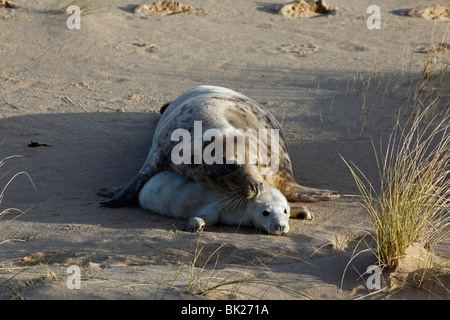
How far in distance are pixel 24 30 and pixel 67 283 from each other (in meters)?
6.64

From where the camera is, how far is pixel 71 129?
673 cm

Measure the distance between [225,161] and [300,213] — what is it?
2.42ft

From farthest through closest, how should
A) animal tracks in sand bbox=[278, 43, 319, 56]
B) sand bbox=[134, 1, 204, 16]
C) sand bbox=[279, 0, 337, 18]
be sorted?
sand bbox=[279, 0, 337, 18] < sand bbox=[134, 1, 204, 16] < animal tracks in sand bbox=[278, 43, 319, 56]

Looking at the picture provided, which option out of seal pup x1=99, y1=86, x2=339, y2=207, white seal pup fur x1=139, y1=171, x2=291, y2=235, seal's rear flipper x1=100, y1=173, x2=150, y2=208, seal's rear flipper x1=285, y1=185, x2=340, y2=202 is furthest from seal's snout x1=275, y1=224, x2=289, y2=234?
seal's rear flipper x1=100, y1=173, x2=150, y2=208

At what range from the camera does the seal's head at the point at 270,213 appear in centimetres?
444

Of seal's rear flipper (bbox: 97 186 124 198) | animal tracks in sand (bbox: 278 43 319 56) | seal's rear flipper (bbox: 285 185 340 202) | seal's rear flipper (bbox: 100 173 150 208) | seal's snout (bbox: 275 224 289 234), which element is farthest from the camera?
animal tracks in sand (bbox: 278 43 319 56)

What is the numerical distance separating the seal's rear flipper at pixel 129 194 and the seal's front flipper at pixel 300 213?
1.26 metres

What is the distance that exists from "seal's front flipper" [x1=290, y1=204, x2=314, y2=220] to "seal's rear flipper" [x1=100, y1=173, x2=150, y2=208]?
4.14ft

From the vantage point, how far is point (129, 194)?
16.8ft

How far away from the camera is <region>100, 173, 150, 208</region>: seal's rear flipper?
5055 mm

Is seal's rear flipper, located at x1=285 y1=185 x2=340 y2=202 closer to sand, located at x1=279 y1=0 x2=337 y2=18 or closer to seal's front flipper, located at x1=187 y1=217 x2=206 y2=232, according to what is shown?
seal's front flipper, located at x1=187 y1=217 x2=206 y2=232

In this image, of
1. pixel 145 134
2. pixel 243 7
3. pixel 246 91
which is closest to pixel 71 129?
pixel 145 134

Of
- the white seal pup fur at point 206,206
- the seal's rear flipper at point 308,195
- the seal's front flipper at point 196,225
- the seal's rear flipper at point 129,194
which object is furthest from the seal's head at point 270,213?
the seal's rear flipper at point 129,194

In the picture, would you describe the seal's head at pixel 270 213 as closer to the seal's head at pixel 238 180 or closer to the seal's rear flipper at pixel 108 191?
the seal's head at pixel 238 180
